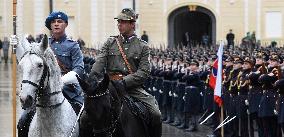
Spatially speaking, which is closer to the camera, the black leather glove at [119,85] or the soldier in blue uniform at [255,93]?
the black leather glove at [119,85]

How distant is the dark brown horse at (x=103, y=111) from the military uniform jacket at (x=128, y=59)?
0.47m

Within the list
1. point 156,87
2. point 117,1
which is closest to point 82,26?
point 117,1

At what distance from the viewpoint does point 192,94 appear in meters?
22.4

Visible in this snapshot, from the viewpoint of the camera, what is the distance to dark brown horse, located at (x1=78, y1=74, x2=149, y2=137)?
977 centimetres

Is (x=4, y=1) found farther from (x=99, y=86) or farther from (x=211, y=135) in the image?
(x=99, y=86)

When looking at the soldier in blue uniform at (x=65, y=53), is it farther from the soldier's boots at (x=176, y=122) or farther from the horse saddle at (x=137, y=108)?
the soldier's boots at (x=176, y=122)

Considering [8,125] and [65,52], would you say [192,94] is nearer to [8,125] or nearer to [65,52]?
[8,125]

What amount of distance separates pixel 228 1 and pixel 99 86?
150 ft

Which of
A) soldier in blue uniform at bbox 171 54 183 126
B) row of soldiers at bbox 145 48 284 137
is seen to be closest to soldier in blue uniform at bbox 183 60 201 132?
row of soldiers at bbox 145 48 284 137

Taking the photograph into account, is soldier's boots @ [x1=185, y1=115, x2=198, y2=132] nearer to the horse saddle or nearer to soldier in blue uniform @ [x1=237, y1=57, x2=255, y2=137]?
soldier in blue uniform @ [x1=237, y1=57, x2=255, y2=137]

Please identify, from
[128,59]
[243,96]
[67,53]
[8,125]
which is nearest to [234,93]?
[243,96]

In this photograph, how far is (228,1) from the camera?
5512 cm

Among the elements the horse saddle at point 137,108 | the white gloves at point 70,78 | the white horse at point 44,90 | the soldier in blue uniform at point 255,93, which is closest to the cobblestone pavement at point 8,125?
the soldier in blue uniform at point 255,93

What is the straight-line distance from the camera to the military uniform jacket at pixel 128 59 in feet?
36.4
